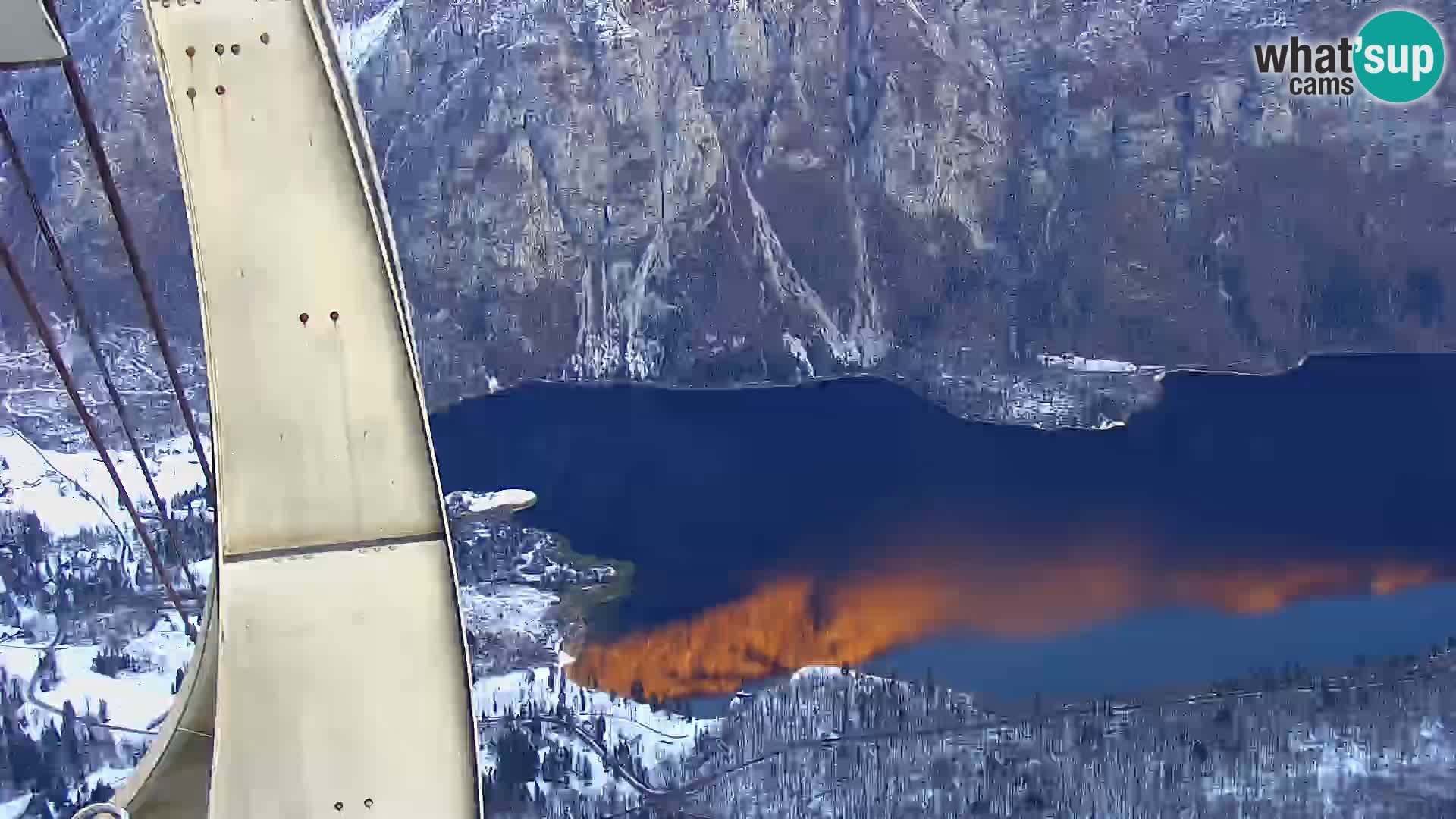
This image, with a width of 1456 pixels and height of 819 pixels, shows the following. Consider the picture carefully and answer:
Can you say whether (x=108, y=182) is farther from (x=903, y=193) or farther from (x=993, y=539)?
(x=903, y=193)

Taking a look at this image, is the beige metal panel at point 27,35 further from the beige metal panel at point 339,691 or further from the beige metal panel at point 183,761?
the beige metal panel at point 183,761

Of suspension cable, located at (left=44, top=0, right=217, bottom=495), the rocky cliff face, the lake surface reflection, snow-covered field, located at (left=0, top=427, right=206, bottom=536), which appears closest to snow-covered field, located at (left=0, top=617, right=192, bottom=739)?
snow-covered field, located at (left=0, top=427, right=206, bottom=536)

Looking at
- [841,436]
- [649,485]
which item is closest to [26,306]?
[649,485]

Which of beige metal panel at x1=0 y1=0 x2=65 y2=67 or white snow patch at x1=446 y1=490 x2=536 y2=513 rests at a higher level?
beige metal panel at x1=0 y1=0 x2=65 y2=67

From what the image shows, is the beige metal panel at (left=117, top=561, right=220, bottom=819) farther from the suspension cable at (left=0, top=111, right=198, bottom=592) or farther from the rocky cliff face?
the rocky cliff face

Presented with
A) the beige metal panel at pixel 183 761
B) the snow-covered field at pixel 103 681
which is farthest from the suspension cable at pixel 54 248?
the snow-covered field at pixel 103 681

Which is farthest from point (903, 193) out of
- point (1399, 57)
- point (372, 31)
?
point (372, 31)

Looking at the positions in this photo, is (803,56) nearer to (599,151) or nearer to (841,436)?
(599,151)
